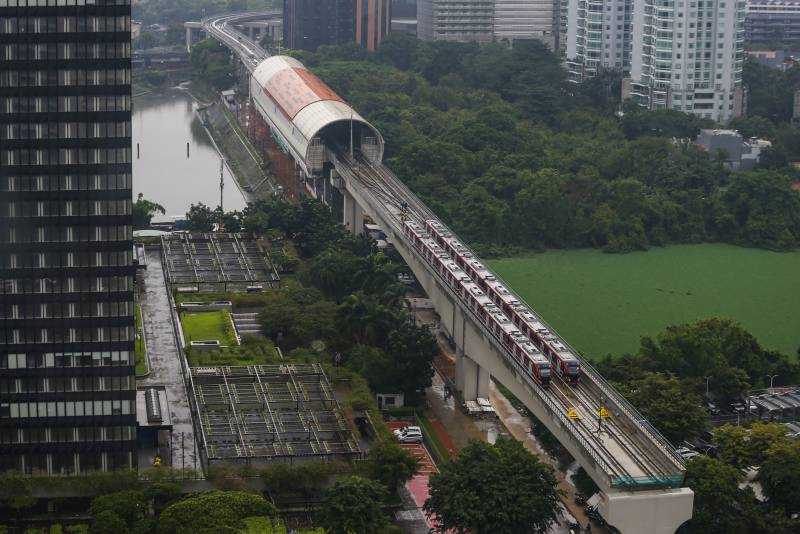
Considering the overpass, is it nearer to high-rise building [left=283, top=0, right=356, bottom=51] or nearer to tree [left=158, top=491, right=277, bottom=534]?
tree [left=158, top=491, right=277, bottom=534]

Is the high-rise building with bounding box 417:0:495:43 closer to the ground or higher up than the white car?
higher up

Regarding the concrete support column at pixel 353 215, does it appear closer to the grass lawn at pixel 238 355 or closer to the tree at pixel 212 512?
the grass lawn at pixel 238 355

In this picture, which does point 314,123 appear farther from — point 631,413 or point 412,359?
point 631,413

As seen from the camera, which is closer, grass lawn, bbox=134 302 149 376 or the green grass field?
grass lawn, bbox=134 302 149 376

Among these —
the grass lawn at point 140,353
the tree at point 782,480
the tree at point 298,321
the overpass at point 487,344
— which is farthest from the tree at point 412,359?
the tree at point 782,480

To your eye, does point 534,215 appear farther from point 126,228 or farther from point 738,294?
point 126,228

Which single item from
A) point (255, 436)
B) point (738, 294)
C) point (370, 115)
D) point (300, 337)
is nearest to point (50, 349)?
point (255, 436)

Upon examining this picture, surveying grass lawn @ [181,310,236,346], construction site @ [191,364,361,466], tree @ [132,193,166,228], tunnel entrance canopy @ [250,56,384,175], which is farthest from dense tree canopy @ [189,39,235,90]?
construction site @ [191,364,361,466]

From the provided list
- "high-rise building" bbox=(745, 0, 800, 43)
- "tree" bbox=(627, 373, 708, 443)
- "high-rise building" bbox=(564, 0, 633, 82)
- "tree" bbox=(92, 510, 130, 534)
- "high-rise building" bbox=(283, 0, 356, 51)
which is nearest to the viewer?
"tree" bbox=(92, 510, 130, 534)
